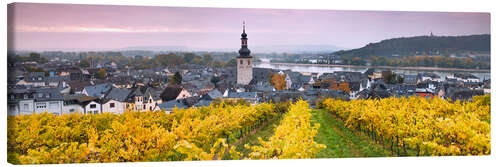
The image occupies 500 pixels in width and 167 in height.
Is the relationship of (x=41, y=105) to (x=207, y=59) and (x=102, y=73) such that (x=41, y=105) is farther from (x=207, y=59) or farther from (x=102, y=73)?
(x=207, y=59)

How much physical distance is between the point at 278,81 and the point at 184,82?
8.50 ft

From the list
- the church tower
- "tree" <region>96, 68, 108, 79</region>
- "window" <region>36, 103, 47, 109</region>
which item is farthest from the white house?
the church tower

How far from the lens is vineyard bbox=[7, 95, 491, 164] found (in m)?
7.45

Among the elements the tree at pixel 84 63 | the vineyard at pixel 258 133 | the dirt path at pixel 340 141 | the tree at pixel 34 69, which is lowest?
the dirt path at pixel 340 141

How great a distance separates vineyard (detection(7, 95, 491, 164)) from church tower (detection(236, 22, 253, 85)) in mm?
788

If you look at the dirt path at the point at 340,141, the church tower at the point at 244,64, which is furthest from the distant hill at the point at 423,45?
the church tower at the point at 244,64

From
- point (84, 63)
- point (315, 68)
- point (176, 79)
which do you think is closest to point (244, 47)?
point (176, 79)

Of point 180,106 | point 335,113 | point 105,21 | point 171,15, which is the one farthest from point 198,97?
point 335,113

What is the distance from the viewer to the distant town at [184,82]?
888 cm

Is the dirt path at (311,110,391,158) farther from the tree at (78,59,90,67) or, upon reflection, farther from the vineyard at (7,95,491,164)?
the tree at (78,59,90,67)

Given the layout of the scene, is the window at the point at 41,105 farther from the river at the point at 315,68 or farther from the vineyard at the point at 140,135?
the river at the point at 315,68

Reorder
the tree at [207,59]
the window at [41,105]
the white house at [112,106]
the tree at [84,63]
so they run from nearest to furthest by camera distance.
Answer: the window at [41,105] < the white house at [112,106] < the tree at [84,63] < the tree at [207,59]

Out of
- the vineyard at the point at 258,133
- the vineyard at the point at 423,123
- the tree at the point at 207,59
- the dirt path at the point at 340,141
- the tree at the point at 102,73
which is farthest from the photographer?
the tree at the point at 207,59

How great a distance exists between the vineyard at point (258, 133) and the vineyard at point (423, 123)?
2cm
